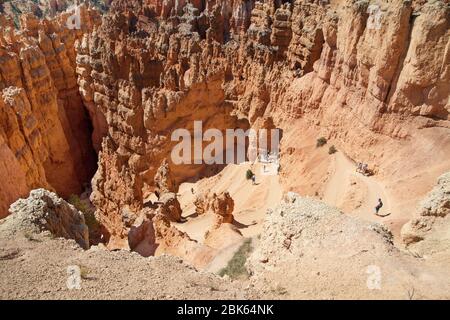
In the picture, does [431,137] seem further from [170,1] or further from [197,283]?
[170,1]

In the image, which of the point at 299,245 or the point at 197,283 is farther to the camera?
the point at 299,245

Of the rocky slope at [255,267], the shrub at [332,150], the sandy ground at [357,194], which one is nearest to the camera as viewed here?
the rocky slope at [255,267]

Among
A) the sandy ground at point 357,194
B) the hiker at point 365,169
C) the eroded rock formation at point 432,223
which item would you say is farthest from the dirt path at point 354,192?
the eroded rock formation at point 432,223

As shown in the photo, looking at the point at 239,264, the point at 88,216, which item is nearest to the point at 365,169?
the point at 239,264

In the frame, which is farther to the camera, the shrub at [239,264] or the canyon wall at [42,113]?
the canyon wall at [42,113]

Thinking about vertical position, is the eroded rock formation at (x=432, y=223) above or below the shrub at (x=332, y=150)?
above

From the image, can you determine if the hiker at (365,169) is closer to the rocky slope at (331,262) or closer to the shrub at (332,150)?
the shrub at (332,150)

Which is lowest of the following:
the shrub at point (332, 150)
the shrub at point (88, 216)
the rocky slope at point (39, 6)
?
the shrub at point (88, 216)
